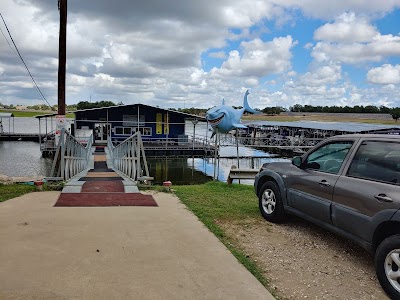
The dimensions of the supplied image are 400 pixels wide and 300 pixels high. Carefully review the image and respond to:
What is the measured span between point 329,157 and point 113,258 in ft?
10.1

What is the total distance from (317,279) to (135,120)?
3635cm

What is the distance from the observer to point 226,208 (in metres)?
6.88

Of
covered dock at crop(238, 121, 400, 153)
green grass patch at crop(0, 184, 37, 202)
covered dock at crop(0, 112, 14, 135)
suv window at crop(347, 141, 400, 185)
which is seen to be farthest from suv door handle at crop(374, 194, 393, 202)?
covered dock at crop(0, 112, 14, 135)

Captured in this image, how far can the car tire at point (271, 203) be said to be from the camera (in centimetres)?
584

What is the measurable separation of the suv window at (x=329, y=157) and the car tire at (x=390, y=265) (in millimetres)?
1247

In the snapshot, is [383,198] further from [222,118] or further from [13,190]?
[222,118]

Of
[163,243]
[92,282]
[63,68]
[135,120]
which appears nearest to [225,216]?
[163,243]

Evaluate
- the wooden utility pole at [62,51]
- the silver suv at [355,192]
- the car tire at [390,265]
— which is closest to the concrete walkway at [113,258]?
the car tire at [390,265]

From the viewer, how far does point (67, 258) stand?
4.12 m

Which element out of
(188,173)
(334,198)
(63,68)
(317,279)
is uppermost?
(63,68)

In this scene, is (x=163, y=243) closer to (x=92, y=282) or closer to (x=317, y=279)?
(x=92, y=282)

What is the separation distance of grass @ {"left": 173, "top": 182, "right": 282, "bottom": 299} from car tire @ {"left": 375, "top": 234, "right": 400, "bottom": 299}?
1084 millimetres

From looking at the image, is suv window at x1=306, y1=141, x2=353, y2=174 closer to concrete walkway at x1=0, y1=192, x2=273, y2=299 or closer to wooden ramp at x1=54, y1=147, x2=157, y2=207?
concrete walkway at x1=0, y1=192, x2=273, y2=299

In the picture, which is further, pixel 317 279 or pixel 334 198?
pixel 334 198
